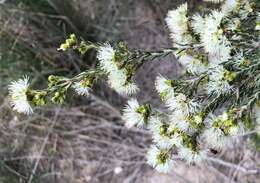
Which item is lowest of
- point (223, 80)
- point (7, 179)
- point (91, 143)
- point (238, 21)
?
point (7, 179)

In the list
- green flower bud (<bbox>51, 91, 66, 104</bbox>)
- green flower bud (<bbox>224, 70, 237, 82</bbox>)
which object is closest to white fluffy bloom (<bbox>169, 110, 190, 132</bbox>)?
green flower bud (<bbox>224, 70, 237, 82</bbox>)

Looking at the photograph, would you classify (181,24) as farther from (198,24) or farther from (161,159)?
(161,159)

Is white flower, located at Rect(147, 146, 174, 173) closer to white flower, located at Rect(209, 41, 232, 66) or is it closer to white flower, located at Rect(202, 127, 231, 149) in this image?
white flower, located at Rect(202, 127, 231, 149)

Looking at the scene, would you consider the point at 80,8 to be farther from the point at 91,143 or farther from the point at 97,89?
the point at 91,143

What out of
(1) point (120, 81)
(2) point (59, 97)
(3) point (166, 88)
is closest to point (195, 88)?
(3) point (166, 88)

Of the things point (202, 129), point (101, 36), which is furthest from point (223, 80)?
→ point (101, 36)

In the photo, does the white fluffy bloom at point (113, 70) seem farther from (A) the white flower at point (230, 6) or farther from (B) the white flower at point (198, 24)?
(A) the white flower at point (230, 6)

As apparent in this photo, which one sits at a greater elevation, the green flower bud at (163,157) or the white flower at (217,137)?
the white flower at (217,137)

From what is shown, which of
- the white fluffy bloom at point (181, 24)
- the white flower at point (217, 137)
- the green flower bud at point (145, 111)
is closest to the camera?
the white flower at point (217, 137)

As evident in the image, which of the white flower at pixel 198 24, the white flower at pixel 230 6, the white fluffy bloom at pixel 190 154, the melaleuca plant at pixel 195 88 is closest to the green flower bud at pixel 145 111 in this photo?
the melaleuca plant at pixel 195 88
